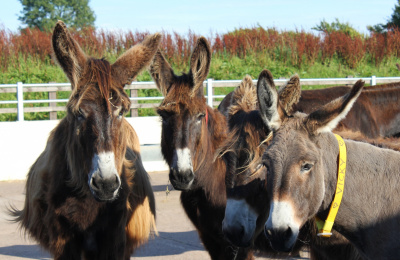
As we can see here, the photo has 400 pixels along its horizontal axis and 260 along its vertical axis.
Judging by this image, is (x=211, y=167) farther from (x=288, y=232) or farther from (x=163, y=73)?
(x=288, y=232)

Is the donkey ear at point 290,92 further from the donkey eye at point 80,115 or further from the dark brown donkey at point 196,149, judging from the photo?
the donkey eye at point 80,115

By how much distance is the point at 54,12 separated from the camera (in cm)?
5975

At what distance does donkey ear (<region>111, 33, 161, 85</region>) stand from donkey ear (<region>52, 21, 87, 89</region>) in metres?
0.29

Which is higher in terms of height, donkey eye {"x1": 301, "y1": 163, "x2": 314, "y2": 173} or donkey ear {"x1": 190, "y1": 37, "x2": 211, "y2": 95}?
donkey ear {"x1": 190, "y1": 37, "x2": 211, "y2": 95}

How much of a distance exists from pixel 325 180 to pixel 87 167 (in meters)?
1.77

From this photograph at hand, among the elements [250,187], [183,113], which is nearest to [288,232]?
[250,187]

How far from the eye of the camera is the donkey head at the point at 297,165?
111 inches

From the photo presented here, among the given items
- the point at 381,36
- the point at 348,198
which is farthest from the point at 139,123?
the point at 381,36

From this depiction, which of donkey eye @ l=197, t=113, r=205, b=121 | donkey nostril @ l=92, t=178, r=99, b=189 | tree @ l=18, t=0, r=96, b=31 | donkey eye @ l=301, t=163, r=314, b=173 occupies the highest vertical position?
tree @ l=18, t=0, r=96, b=31

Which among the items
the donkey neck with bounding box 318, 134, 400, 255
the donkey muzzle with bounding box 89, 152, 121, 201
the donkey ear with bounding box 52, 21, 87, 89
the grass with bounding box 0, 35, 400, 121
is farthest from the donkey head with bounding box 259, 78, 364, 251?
the grass with bounding box 0, 35, 400, 121

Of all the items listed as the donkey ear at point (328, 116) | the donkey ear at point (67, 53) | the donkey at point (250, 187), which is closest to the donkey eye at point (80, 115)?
the donkey ear at point (67, 53)

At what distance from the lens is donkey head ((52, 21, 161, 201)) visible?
3.68 metres

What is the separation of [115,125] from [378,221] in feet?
6.53

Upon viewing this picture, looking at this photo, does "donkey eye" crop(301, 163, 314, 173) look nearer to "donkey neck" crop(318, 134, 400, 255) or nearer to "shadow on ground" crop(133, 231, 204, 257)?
"donkey neck" crop(318, 134, 400, 255)
